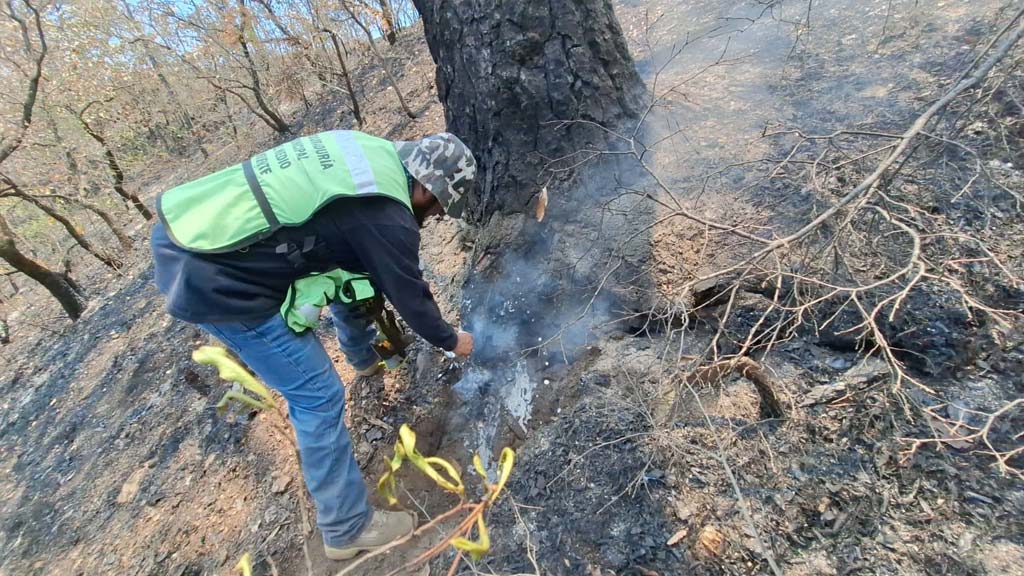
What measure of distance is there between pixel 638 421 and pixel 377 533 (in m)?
1.18

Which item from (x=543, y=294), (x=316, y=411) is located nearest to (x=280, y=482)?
(x=316, y=411)

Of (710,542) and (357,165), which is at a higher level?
(357,165)

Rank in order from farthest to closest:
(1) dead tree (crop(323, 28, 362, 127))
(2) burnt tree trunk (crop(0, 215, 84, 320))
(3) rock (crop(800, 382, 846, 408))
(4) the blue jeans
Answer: (2) burnt tree trunk (crop(0, 215, 84, 320)) → (1) dead tree (crop(323, 28, 362, 127)) → (4) the blue jeans → (3) rock (crop(800, 382, 846, 408))

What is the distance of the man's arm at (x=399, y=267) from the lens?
5.40 ft

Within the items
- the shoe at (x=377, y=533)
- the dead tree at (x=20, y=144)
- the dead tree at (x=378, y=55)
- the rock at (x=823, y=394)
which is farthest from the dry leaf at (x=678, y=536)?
the dead tree at (x=20, y=144)

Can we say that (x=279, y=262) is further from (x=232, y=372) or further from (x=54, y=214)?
(x=54, y=214)

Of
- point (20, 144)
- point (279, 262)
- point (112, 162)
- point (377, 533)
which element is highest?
point (20, 144)

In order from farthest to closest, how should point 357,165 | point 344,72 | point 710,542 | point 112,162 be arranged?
point 112,162 → point 344,72 → point 357,165 → point 710,542

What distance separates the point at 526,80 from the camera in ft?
8.30

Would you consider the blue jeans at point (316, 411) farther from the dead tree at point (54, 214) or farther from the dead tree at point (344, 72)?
the dead tree at point (54, 214)

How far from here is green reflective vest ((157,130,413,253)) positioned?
5.18 ft

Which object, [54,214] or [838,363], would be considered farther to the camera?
[54,214]

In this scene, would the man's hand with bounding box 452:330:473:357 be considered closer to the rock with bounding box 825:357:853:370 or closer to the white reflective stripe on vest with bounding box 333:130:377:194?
the white reflective stripe on vest with bounding box 333:130:377:194

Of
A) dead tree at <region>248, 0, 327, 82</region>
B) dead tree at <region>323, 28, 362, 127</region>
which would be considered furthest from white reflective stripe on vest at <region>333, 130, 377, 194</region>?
dead tree at <region>248, 0, 327, 82</region>
